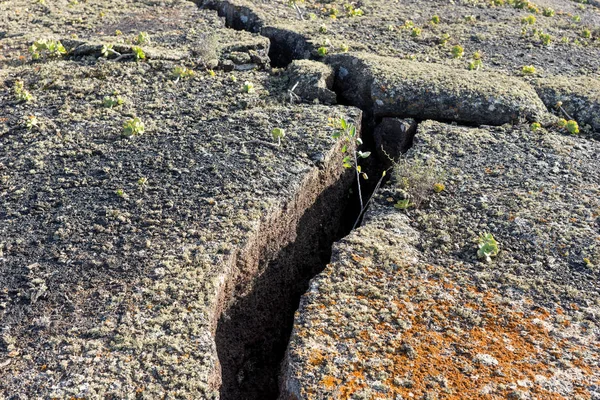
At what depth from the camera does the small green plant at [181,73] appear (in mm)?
5520

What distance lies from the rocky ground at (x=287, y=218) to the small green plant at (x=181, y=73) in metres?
0.03

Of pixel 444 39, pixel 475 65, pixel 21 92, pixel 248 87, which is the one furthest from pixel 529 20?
pixel 21 92

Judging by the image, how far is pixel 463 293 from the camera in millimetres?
3299

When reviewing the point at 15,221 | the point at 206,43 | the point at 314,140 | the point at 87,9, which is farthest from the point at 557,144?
the point at 87,9

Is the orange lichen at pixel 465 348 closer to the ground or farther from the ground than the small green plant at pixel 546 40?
closer to the ground

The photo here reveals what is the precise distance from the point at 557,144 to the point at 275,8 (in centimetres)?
441

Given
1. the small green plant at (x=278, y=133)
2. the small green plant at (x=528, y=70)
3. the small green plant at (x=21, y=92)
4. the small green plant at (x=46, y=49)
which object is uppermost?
the small green plant at (x=528, y=70)

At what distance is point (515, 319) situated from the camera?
314 cm

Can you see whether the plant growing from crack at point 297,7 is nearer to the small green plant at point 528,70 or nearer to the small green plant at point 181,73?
the small green plant at point 181,73

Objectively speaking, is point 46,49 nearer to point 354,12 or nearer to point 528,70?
point 354,12

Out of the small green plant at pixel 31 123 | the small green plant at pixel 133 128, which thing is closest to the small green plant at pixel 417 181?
the small green plant at pixel 133 128

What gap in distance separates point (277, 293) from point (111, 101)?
8.18ft

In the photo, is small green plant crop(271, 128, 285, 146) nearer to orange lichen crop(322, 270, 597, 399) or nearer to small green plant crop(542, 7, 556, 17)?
orange lichen crop(322, 270, 597, 399)

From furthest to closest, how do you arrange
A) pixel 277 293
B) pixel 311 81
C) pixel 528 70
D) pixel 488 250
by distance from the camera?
pixel 528 70
pixel 311 81
pixel 277 293
pixel 488 250
